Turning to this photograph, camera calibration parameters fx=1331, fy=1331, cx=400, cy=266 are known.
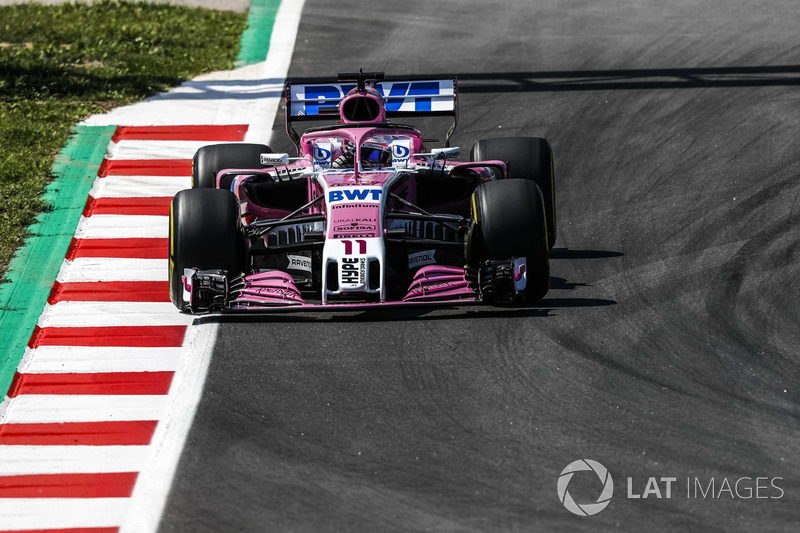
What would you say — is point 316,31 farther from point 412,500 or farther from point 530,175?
point 412,500

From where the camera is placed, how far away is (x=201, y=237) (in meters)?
9.96

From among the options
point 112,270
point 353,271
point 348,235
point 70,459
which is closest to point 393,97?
point 348,235

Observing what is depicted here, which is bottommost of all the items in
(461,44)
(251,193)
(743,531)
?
(743,531)

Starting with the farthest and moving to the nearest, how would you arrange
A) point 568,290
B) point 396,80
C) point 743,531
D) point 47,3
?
1. point 47,3
2. point 396,80
3. point 568,290
4. point 743,531

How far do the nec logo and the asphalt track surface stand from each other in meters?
0.93

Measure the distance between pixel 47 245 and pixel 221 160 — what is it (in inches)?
75.0

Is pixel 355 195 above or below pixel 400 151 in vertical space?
below

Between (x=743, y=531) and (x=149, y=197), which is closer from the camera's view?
(x=743, y=531)

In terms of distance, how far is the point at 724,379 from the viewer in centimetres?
909

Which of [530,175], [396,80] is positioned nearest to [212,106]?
[396,80]

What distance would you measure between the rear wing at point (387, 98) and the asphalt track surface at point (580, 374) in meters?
1.68

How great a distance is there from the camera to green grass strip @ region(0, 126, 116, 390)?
10.5 m

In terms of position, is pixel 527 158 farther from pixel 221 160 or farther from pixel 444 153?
pixel 221 160

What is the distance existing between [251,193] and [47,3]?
10551mm
